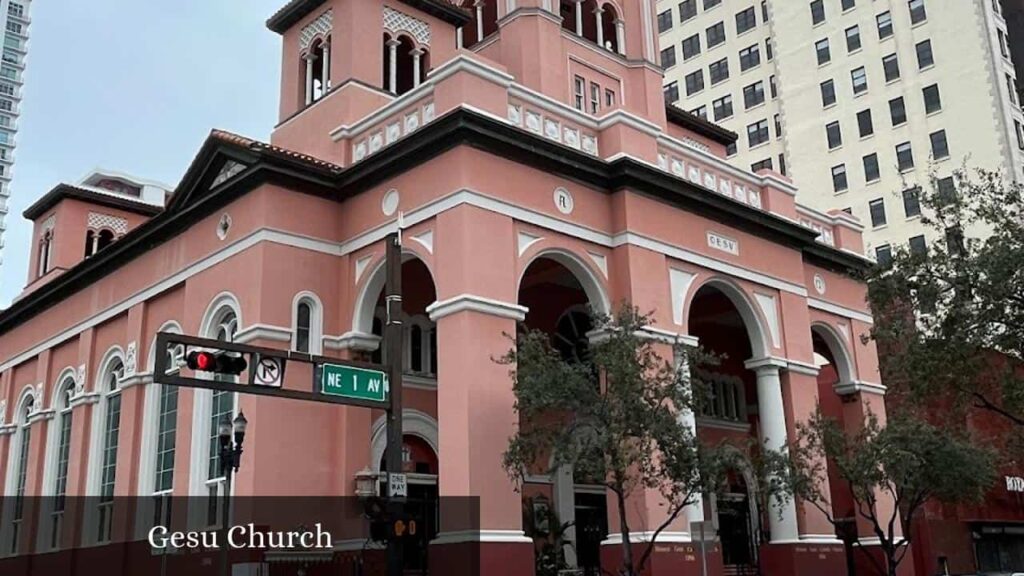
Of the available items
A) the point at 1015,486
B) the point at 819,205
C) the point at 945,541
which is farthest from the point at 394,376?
the point at 819,205

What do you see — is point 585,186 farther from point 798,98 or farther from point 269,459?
point 798,98

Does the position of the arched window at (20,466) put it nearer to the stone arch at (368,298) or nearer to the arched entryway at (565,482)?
the stone arch at (368,298)

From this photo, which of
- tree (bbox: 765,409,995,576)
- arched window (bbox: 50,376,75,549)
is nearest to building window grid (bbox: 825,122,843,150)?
tree (bbox: 765,409,995,576)

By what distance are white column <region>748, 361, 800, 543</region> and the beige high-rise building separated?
25148mm

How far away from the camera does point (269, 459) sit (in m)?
Result: 21.0

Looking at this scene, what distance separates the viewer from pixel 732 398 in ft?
113

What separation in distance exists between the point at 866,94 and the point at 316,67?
3711 cm

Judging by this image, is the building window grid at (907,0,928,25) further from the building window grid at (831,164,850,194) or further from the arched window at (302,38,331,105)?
the arched window at (302,38,331,105)

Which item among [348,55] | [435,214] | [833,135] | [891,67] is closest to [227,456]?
[435,214]

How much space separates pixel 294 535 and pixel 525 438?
560 cm

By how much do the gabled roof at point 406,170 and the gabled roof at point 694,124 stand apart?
761 centimetres

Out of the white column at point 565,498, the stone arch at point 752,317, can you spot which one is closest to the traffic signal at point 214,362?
the white column at point 565,498

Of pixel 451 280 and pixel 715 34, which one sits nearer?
pixel 451 280

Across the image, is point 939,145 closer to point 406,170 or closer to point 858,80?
point 858,80
